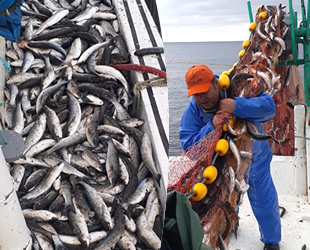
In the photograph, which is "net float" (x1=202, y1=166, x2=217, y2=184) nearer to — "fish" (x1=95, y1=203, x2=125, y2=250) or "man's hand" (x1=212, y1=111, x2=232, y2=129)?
"man's hand" (x1=212, y1=111, x2=232, y2=129)

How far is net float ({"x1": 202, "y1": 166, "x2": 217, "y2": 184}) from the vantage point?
2312 millimetres

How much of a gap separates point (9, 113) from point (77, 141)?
0.71 metres

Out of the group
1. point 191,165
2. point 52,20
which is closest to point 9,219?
point 191,165

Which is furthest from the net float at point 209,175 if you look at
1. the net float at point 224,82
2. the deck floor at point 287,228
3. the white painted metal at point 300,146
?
the white painted metal at point 300,146

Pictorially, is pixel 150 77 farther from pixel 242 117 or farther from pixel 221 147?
pixel 221 147

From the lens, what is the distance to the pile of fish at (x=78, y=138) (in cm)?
239

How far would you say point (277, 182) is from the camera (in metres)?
5.07

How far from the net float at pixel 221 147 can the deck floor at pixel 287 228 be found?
1.99 metres

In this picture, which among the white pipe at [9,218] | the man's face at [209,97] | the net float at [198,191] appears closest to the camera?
the white pipe at [9,218]

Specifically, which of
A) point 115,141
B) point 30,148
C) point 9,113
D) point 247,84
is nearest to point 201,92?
point 247,84

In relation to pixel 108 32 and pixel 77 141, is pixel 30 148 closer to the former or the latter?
pixel 77 141

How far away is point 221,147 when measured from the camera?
2.51 metres

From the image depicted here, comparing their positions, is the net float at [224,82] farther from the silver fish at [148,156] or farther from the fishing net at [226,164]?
the silver fish at [148,156]

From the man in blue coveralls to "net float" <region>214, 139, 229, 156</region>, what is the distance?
0.29 meters
